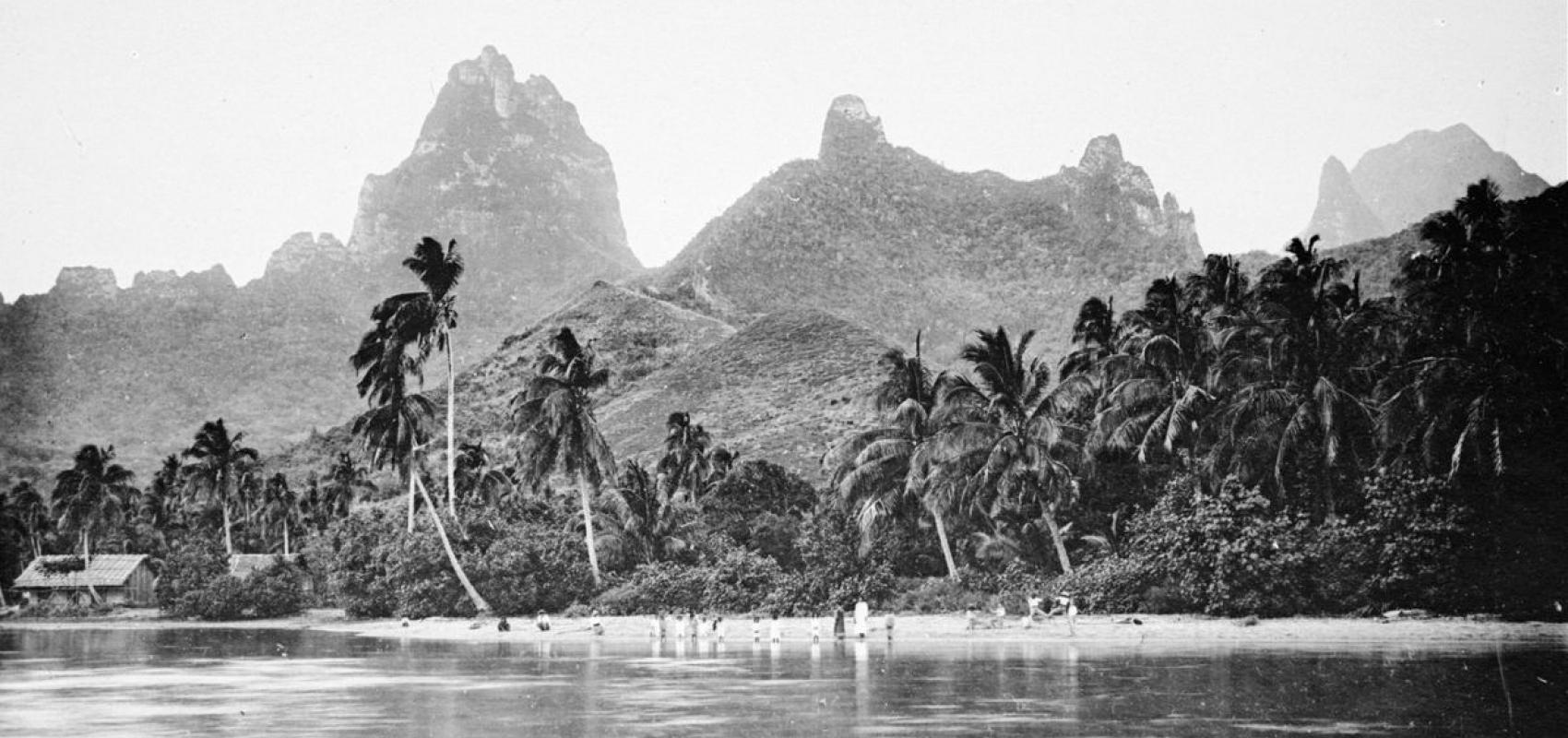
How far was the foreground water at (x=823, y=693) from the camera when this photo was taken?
18672 millimetres

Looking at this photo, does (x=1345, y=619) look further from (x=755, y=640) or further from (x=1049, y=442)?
(x=755, y=640)

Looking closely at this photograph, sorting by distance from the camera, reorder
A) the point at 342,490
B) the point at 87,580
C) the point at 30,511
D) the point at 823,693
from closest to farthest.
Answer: the point at 823,693 < the point at 87,580 < the point at 342,490 < the point at 30,511

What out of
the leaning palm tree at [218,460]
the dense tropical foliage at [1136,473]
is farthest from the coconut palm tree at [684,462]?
the leaning palm tree at [218,460]

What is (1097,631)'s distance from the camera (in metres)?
40.0

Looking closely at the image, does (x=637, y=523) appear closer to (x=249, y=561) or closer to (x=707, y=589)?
(x=707, y=589)

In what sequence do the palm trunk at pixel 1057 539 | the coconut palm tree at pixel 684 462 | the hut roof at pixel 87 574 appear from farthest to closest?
1. the hut roof at pixel 87 574
2. the coconut palm tree at pixel 684 462
3. the palm trunk at pixel 1057 539

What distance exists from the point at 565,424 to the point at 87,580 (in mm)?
53993

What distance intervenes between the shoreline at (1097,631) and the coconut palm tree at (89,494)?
43.8m

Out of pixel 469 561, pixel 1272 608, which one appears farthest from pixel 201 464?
pixel 1272 608

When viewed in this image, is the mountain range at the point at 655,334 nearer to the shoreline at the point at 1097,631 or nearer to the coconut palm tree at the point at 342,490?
the coconut palm tree at the point at 342,490

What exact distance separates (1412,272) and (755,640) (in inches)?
870

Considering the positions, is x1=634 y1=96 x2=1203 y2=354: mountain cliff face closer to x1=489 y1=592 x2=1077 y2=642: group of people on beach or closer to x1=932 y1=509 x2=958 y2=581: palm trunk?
x1=932 y1=509 x2=958 y2=581: palm trunk

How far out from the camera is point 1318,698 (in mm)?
21047

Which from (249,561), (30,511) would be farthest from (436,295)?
(30,511)
